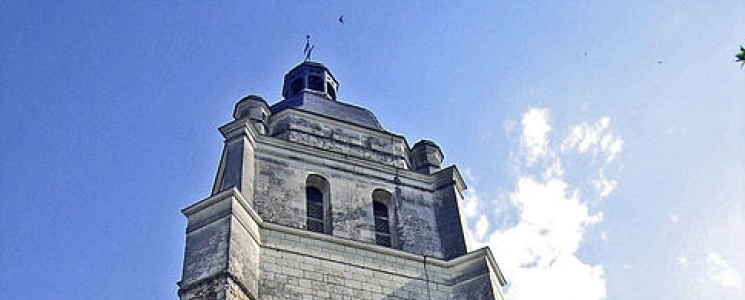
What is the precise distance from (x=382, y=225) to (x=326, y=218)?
969 millimetres

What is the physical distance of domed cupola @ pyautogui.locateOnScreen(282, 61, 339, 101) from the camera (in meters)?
19.3

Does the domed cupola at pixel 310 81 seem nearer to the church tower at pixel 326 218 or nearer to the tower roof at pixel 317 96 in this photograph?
the tower roof at pixel 317 96

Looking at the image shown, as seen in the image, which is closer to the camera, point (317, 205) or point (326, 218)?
point (326, 218)

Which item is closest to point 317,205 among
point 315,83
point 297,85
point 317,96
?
point 317,96

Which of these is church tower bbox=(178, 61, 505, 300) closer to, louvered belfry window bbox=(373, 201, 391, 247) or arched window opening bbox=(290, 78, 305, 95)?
louvered belfry window bbox=(373, 201, 391, 247)

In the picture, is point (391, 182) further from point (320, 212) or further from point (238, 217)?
point (238, 217)

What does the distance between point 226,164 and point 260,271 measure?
8.08ft

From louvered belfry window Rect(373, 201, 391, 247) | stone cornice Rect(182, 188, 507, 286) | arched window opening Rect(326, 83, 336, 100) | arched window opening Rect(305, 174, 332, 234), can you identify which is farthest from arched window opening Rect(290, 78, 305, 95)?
stone cornice Rect(182, 188, 507, 286)

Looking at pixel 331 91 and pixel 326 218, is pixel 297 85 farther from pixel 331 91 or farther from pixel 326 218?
pixel 326 218

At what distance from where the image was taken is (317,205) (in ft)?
47.4

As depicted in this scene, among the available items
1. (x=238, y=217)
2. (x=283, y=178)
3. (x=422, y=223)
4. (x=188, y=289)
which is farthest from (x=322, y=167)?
(x=188, y=289)

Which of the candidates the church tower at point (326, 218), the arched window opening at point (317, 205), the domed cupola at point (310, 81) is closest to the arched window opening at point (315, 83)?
the domed cupola at point (310, 81)

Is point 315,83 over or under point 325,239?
over

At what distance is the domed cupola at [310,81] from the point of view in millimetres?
19297
